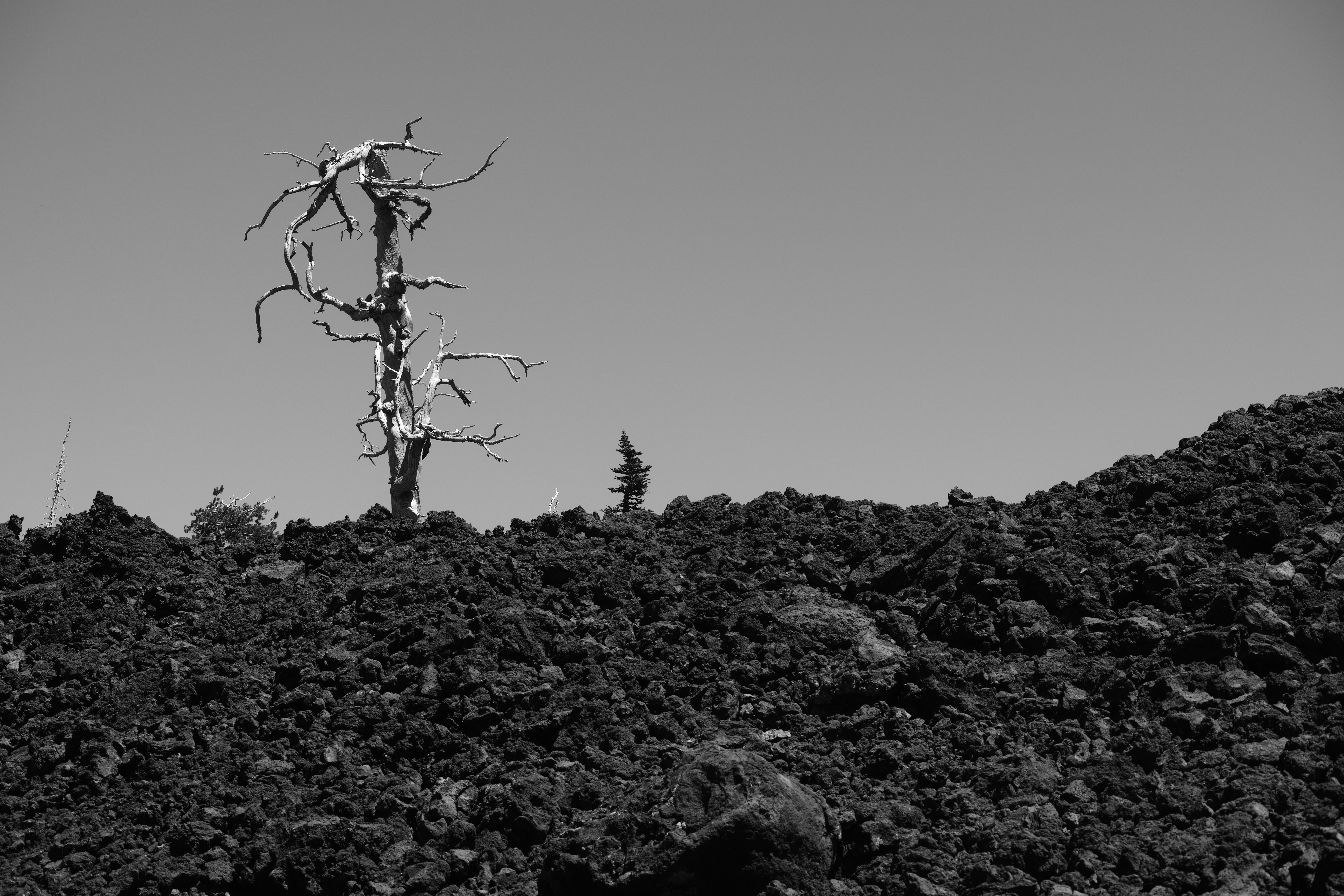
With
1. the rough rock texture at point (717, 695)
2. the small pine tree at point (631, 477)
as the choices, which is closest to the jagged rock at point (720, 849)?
the rough rock texture at point (717, 695)

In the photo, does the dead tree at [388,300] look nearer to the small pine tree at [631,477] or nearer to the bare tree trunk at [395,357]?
the bare tree trunk at [395,357]

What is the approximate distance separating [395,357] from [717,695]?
1017 cm

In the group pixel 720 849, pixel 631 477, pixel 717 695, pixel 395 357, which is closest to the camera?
pixel 720 849

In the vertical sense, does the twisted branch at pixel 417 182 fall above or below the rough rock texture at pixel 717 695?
above

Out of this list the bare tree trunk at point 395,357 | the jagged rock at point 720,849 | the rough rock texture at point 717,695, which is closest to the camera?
the jagged rock at point 720,849

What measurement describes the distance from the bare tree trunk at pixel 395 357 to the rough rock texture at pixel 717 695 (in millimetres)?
5580

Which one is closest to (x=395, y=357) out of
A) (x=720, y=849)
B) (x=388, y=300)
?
(x=388, y=300)

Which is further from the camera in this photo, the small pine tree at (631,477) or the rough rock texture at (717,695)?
the small pine tree at (631,477)

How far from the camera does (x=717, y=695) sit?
10422mm

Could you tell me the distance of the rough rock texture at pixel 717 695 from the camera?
8.43 m

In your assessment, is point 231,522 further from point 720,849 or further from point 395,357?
point 720,849

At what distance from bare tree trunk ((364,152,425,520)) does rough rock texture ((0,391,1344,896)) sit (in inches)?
220

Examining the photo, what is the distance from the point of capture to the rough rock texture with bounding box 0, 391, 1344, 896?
27.7 feet

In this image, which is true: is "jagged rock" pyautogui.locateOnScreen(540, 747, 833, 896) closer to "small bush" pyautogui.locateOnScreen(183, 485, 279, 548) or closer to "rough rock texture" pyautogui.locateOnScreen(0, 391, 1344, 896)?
"rough rock texture" pyautogui.locateOnScreen(0, 391, 1344, 896)
